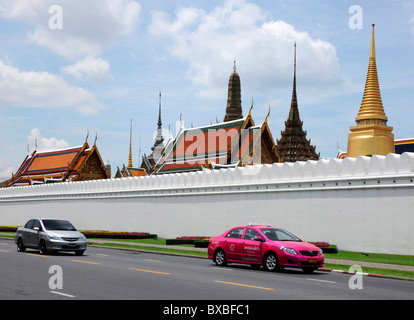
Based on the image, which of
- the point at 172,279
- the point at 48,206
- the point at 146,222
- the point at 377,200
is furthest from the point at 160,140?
the point at 172,279

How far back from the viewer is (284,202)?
88.5 ft

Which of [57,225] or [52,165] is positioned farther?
[52,165]

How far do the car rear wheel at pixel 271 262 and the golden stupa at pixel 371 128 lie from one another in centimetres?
1882

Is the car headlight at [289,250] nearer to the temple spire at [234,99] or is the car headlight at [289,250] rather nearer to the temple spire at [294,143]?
the temple spire at [294,143]

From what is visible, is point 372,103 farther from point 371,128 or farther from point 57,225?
point 57,225

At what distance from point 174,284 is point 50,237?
1053cm

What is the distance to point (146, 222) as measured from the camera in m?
36.2

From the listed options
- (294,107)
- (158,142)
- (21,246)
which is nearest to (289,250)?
(21,246)

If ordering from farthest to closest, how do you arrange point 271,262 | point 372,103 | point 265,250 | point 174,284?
1. point 372,103
2. point 265,250
3. point 271,262
4. point 174,284

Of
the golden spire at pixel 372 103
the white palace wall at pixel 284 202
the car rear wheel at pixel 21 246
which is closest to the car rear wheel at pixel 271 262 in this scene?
the white palace wall at pixel 284 202

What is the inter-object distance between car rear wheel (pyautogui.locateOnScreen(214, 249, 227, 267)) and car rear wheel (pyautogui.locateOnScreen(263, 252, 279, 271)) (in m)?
1.90

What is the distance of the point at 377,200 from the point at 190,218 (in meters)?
12.5

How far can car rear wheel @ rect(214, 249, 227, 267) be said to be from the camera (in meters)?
18.3
